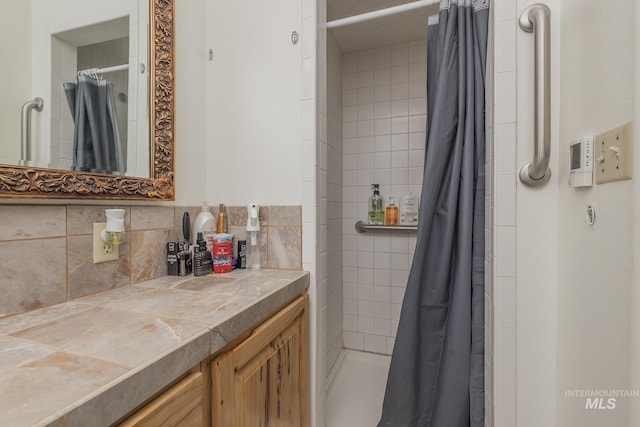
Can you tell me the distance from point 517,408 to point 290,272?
83cm

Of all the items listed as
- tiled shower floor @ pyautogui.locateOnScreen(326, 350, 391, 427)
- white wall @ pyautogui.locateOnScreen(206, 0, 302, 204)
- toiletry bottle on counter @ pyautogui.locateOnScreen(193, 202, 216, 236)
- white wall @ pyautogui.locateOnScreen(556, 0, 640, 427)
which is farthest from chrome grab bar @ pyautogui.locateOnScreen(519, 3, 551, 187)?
tiled shower floor @ pyautogui.locateOnScreen(326, 350, 391, 427)

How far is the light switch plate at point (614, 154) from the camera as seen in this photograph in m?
0.55

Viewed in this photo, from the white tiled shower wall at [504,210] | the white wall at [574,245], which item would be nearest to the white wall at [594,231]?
the white wall at [574,245]

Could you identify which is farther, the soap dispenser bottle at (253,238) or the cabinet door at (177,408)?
the soap dispenser bottle at (253,238)

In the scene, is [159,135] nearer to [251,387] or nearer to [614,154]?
[251,387]

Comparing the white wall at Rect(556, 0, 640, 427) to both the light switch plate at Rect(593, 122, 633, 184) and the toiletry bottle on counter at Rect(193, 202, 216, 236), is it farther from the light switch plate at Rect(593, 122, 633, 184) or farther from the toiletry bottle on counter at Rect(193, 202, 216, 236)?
the toiletry bottle on counter at Rect(193, 202, 216, 236)

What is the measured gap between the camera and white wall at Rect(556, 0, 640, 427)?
573mm

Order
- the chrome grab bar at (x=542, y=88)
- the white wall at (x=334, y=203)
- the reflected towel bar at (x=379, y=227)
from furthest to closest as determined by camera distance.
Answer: the reflected towel bar at (x=379, y=227), the white wall at (x=334, y=203), the chrome grab bar at (x=542, y=88)

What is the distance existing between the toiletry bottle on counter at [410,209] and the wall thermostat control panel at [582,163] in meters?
1.22

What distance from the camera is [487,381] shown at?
992 mm

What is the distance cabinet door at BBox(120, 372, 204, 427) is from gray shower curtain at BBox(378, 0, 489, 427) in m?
0.88

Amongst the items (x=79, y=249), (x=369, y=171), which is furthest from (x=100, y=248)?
(x=369, y=171)

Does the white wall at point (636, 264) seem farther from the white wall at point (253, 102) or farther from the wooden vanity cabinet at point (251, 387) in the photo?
the white wall at point (253, 102)

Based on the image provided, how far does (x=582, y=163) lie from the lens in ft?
2.29
